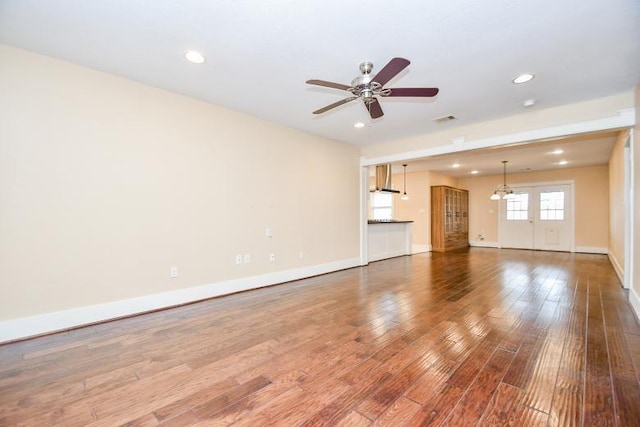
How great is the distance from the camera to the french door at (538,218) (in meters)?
8.52

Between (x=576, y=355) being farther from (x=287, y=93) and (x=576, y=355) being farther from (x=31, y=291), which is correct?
(x=31, y=291)

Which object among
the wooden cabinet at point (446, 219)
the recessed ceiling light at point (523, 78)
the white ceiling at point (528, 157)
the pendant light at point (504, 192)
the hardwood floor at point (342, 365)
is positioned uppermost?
the recessed ceiling light at point (523, 78)

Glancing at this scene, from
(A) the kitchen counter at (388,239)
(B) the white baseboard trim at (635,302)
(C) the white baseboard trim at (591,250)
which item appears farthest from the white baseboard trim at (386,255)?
(C) the white baseboard trim at (591,250)

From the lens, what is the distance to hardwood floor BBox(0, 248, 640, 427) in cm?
159

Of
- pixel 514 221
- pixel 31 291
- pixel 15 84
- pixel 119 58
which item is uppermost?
pixel 119 58

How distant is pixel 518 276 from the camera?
16.6 feet

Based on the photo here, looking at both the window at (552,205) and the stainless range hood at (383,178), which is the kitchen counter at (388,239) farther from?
the window at (552,205)

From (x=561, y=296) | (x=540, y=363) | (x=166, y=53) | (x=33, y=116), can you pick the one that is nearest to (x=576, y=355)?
(x=540, y=363)

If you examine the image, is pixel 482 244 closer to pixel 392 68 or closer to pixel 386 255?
pixel 386 255

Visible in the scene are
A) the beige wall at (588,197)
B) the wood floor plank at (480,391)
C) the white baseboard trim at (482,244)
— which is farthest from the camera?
the white baseboard trim at (482,244)

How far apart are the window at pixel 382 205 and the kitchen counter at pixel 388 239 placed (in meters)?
A: 1.64

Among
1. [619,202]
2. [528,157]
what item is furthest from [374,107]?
[528,157]

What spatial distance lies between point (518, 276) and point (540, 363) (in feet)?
11.5

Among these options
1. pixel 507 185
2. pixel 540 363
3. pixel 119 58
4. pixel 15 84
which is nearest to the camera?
pixel 540 363
